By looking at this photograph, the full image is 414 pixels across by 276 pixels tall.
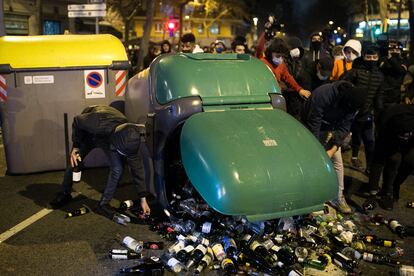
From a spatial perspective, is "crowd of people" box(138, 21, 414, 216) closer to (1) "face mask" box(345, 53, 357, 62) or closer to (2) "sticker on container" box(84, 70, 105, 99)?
(1) "face mask" box(345, 53, 357, 62)

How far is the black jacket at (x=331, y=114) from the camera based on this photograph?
201 inches

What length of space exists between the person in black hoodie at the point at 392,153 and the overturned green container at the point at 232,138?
1685mm

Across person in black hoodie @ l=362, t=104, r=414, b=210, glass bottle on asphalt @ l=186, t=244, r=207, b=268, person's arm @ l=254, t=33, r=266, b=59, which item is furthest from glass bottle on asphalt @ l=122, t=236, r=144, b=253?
person's arm @ l=254, t=33, r=266, b=59

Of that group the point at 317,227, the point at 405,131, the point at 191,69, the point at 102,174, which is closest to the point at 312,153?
the point at 317,227

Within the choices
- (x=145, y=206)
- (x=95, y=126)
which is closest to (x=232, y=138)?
(x=145, y=206)

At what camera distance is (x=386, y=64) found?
7.00m

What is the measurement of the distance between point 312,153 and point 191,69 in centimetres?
150

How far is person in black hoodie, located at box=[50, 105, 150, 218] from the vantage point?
438 cm

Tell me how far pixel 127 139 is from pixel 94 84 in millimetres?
2148

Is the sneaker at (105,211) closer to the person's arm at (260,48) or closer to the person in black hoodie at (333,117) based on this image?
the person in black hoodie at (333,117)

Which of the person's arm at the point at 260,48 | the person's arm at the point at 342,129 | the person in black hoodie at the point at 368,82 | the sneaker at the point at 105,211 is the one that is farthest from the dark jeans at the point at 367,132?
the sneaker at the point at 105,211

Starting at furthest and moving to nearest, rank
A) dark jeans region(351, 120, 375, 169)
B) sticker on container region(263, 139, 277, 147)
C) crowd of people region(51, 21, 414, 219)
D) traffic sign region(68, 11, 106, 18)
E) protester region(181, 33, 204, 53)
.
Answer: traffic sign region(68, 11, 106, 18) < protester region(181, 33, 204, 53) < dark jeans region(351, 120, 375, 169) < crowd of people region(51, 21, 414, 219) < sticker on container region(263, 139, 277, 147)

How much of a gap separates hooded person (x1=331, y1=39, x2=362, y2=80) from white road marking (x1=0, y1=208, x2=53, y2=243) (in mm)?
4928

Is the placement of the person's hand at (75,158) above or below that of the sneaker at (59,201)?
above
